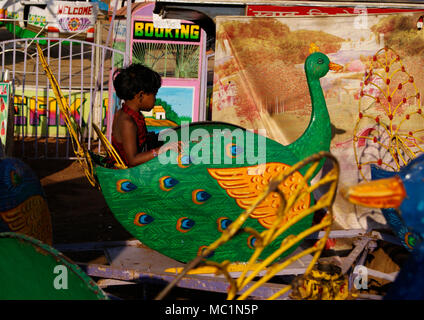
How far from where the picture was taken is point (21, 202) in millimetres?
2686

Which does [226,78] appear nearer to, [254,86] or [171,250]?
[254,86]

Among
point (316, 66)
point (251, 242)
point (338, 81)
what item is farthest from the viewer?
point (338, 81)

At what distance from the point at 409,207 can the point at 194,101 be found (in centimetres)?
616

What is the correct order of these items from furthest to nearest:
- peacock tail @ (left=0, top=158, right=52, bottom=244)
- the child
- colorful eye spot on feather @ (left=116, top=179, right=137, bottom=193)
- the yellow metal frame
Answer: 1. the child
2. the yellow metal frame
3. colorful eye spot on feather @ (left=116, top=179, right=137, bottom=193)
4. peacock tail @ (left=0, top=158, right=52, bottom=244)

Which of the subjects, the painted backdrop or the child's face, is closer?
the child's face

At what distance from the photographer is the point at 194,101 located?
292 inches

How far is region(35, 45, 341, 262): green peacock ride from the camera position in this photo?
9.52ft

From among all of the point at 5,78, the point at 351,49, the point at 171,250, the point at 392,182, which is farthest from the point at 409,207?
the point at 5,78

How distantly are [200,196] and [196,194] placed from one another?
0.03m

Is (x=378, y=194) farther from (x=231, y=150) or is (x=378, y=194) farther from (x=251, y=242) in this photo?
(x=251, y=242)

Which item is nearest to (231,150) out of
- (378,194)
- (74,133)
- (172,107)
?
(74,133)

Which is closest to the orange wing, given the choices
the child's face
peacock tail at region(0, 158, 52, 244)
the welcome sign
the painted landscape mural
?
the child's face

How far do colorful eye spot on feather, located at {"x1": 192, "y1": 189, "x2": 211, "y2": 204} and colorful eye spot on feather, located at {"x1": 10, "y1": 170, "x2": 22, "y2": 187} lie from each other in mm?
922

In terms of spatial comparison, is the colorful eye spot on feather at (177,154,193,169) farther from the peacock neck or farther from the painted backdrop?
the painted backdrop
